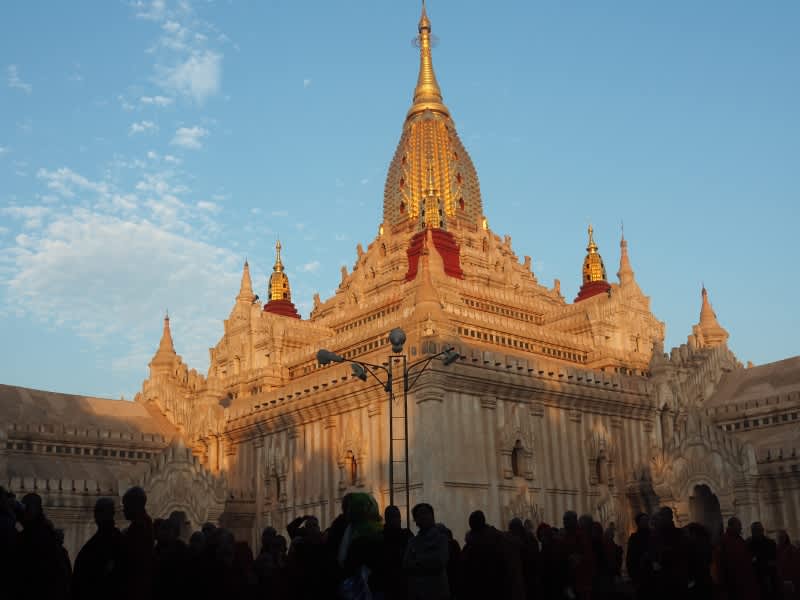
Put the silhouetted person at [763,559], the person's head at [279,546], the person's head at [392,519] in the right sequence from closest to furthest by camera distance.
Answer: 1. the person's head at [392,519]
2. the person's head at [279,546]
3. the silhouetted person at [763,559]

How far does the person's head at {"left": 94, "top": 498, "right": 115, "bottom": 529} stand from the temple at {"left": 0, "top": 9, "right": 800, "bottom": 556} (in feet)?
79.9

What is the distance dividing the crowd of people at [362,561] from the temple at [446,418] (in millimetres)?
19097

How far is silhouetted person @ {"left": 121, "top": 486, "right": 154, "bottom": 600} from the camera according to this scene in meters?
10.3

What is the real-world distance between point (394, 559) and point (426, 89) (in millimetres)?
61139

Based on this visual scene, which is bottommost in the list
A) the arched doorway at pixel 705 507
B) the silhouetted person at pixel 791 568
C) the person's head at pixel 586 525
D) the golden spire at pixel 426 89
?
the silhouetted person at pixel 791 568

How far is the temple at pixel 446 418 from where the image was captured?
37.1 meters

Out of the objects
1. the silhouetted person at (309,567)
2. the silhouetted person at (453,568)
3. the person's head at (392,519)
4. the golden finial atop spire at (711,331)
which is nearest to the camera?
the silhouetted person at (309,567)

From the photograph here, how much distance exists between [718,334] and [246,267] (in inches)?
1187

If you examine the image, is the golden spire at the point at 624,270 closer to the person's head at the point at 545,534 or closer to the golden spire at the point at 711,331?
the golden spire at the point at 711,331

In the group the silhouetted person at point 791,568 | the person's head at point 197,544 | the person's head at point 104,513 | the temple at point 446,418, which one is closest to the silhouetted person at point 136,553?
the person's head at point 104,513

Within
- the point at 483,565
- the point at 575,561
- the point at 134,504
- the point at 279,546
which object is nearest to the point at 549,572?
the point at 575,561

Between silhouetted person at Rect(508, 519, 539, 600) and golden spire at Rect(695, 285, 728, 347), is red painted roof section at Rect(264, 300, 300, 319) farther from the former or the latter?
silhouetted person at Rect(508, 519, 539, 600)

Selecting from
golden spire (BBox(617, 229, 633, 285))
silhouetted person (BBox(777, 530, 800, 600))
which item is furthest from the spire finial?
silhouetted person (BBox(777, 530, 800, 600))

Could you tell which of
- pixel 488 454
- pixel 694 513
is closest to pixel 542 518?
pixel 488 454
